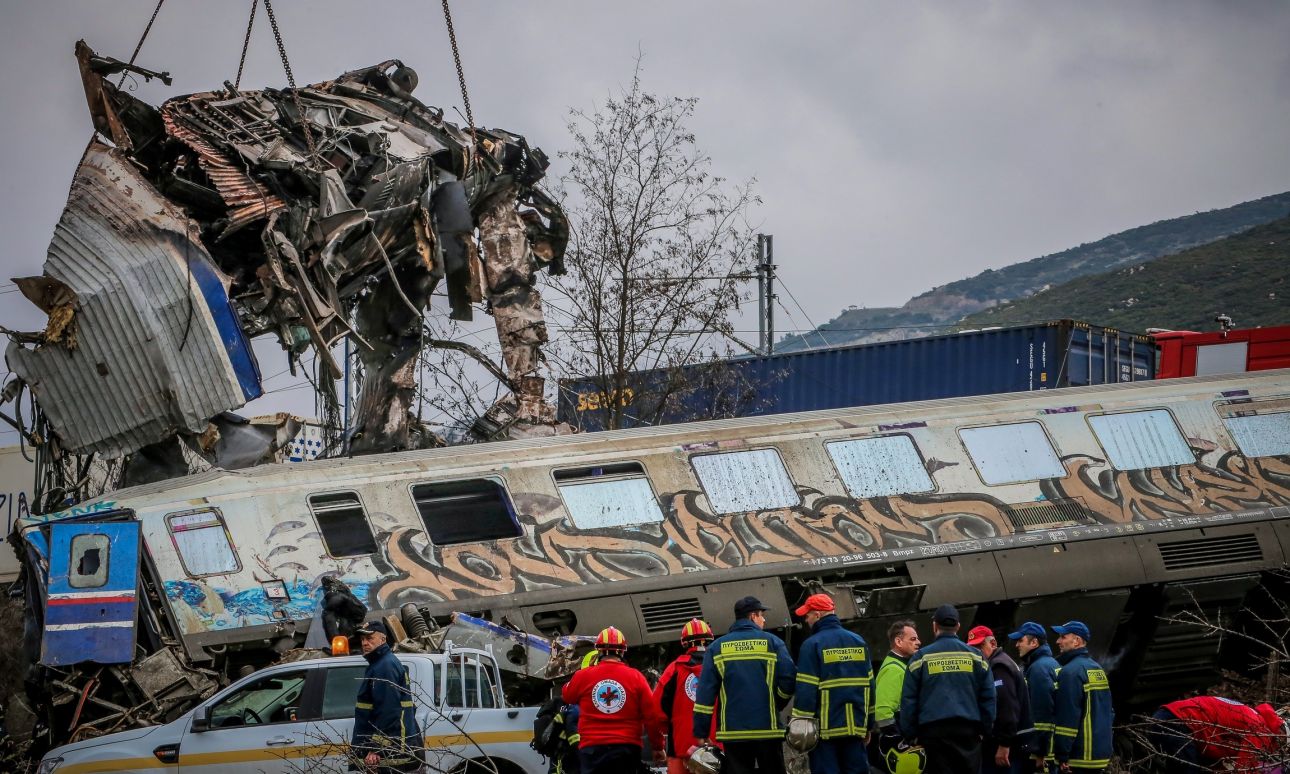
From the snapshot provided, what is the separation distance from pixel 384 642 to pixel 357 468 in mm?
4776

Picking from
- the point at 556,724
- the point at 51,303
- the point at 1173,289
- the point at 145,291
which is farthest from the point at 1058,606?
the point at 1173,289

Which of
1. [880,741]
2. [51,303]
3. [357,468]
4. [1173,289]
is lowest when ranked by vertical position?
[880,741]

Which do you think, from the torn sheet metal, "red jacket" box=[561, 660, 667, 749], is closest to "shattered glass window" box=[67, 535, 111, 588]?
the torn sheet metal

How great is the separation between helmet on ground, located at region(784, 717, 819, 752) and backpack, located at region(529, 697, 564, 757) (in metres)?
1.71

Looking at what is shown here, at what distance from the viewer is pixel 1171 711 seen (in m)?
8.55

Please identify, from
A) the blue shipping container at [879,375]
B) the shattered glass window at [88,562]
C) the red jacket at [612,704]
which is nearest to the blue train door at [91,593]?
the shattered glass window at [88,562]

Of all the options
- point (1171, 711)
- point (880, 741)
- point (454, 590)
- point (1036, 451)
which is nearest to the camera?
point (1171, 711)

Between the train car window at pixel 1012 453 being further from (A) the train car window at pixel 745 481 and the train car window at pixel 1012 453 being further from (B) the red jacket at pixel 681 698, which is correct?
(B) the red jacket at pixel 681 698

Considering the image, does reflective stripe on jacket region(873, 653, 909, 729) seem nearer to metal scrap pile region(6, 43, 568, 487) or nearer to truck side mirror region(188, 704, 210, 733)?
truck side mirror region(188, 704, 210, 733)

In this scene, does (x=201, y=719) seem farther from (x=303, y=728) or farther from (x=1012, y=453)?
(x=1012, y=453)

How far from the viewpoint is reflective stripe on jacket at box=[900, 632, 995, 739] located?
9.12m

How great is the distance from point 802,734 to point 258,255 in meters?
10.1

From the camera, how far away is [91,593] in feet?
41.3

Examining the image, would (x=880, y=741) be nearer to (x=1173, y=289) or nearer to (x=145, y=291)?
(x=145, y=291)
